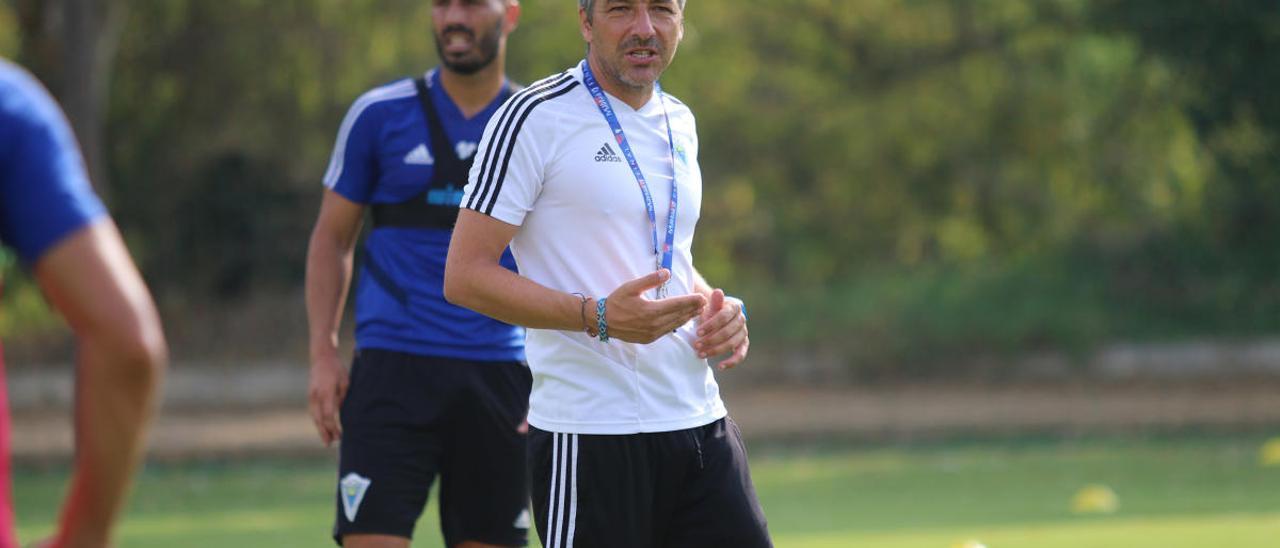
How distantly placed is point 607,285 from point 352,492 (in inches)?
66.9

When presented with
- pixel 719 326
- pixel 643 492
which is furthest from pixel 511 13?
pixel 643 492

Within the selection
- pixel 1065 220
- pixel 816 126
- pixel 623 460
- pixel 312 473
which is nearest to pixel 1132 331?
pixel 1065 220

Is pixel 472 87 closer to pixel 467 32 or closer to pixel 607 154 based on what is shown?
pixel 467 32

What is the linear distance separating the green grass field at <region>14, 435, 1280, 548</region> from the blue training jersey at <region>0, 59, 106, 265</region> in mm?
8258

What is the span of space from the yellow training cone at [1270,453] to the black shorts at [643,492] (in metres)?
12.2

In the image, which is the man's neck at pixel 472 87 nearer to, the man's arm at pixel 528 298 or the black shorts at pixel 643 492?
the man's arm at pixel 528 298

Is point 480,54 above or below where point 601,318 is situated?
above

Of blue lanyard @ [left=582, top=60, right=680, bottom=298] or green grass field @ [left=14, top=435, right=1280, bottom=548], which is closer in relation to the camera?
A: blue lanyard @ [left=582, top=60, right=680, bottom=298]

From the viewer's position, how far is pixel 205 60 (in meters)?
23.1

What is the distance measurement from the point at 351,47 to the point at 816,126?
6136 mm

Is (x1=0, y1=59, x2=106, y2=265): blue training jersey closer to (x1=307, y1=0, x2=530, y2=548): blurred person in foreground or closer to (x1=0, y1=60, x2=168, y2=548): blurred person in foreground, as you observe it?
(x1=0, y1=60, x2=168, y2=548): blurred person in foreground

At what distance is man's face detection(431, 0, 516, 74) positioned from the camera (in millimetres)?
5930

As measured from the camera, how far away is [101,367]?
8.04ft

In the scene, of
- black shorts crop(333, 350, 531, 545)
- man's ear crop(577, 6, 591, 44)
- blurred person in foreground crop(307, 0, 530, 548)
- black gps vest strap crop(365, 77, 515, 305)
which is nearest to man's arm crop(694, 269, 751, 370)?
man's ear crop(577, 6, 591, 44)
